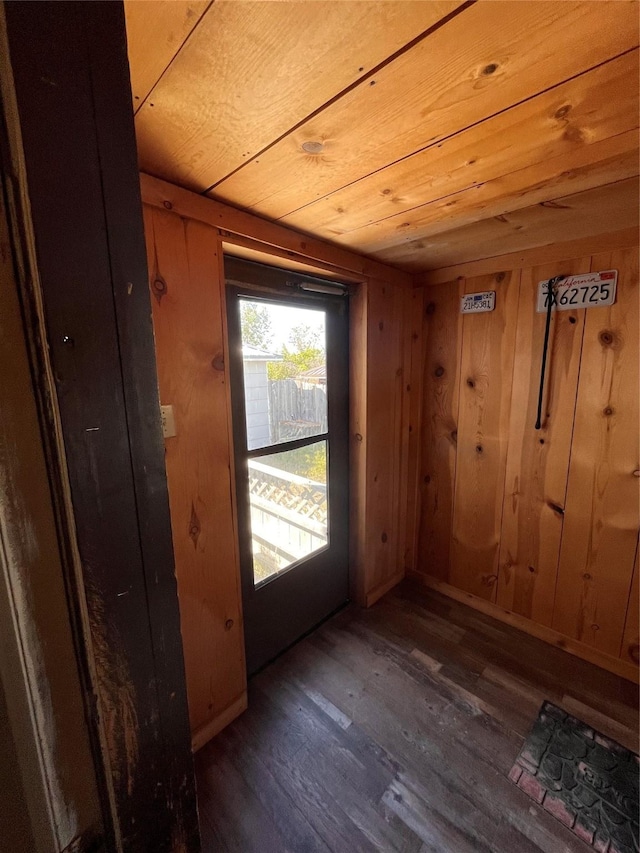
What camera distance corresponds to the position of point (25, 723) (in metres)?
0.31

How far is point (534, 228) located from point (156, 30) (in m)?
1.44

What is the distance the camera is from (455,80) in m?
0.62

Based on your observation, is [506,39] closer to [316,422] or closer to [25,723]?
[25,723]

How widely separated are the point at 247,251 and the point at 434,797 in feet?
6.67

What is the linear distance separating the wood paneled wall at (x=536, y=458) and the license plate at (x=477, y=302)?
0.10ft

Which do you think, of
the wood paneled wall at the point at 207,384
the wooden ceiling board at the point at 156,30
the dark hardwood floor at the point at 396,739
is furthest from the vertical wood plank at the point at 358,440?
the wooden ceiling board at the point at 156,30

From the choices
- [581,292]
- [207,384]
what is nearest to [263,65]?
Answer: [207,384]

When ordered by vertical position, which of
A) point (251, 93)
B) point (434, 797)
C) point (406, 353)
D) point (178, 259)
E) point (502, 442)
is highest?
point (251, 93)

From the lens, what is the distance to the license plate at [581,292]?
55.9 inches

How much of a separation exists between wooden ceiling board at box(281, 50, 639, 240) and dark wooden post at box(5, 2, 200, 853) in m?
0.77

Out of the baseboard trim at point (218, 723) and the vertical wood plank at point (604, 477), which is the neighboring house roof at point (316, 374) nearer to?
the vertical wood plank at point (604, 477)

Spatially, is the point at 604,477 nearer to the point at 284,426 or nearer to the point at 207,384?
the point at 284,426

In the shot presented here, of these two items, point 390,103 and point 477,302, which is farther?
point 477,302

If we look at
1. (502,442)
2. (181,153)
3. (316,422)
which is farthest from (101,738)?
(502,442)
